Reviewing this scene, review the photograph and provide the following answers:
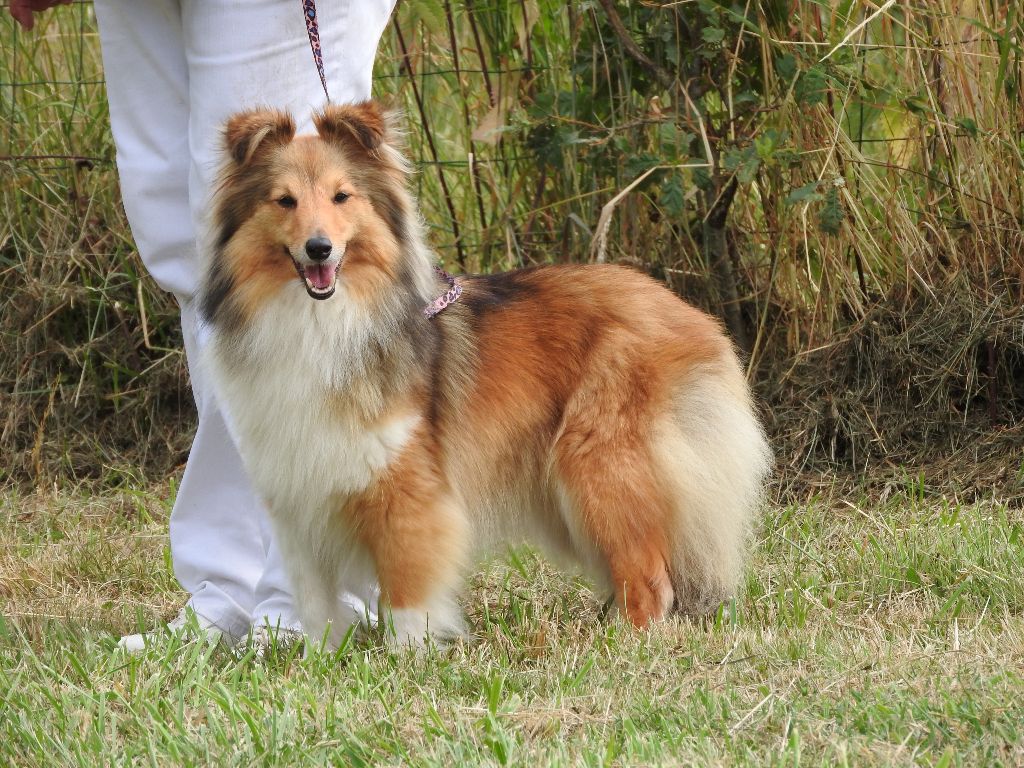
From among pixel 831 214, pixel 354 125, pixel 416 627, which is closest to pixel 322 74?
pixel 354 125

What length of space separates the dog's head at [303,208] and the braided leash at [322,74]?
0.19m

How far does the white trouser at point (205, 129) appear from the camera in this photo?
361 cm

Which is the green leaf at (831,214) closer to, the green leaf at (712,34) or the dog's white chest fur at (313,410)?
the green leaf at (712,34)

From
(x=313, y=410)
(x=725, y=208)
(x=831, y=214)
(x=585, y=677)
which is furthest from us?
(x=725, y=208)

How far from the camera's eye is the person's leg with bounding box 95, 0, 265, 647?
3.85 meters

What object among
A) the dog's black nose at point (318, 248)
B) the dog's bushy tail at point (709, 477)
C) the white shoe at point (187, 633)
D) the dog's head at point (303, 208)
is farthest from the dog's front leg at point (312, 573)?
the dog's bushy tail at point (709, 477)

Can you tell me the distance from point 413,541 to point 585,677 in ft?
2.04

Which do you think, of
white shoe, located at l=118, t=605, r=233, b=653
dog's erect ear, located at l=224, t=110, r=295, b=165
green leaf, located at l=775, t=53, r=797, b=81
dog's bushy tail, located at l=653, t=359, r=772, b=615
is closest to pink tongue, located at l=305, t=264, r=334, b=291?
dog's erect ear, located at l=224, t=110, r=295, b=165

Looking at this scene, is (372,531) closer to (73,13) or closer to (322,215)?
(322,215)

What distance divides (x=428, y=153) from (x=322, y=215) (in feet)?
10.2

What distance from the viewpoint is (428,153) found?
254 inches

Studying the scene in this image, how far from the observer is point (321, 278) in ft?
11.2

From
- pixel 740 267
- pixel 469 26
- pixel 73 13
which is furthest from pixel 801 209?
pixel 73 13

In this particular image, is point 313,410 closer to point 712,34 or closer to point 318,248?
point 318,248
